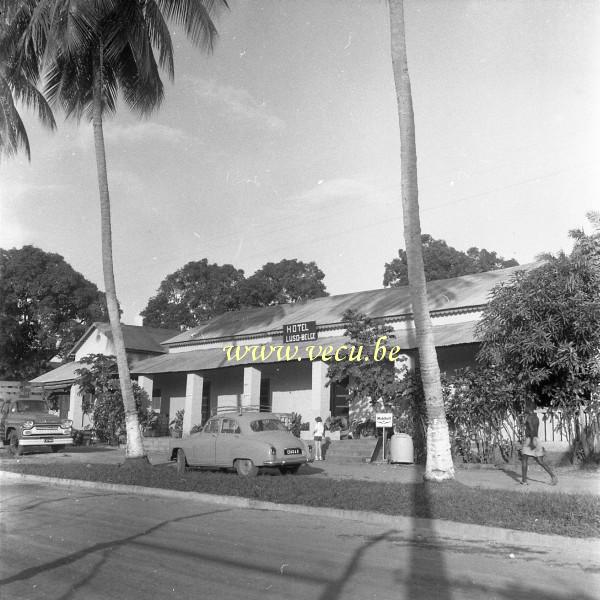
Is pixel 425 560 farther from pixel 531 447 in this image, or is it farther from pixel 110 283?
pixel 110 283

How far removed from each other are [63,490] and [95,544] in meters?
6.75

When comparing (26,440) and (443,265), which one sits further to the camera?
(443,265)

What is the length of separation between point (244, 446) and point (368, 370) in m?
6.06

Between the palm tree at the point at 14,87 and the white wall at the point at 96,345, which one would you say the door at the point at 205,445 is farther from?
the white wall at the point at 96,345

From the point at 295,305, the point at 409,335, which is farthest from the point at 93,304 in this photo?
the point at 409,335

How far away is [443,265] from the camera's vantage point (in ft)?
168

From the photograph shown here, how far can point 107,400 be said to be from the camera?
93.3ft

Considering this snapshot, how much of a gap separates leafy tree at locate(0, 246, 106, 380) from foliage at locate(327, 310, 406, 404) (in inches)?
1283

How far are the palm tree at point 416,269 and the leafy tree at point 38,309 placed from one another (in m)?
39.9

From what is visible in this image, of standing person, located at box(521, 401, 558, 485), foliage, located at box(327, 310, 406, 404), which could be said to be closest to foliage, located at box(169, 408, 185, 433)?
foliage, located at box(327, 310, 406, 404)

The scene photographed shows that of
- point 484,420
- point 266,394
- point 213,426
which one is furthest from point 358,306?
point 213,426

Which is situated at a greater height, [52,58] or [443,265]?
[443,265]

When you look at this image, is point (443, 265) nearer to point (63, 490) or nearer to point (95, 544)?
point (63, 490)

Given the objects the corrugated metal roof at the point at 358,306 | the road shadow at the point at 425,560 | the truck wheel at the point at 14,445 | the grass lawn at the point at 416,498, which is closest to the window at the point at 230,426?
the grass lawn at the point at 416,498
